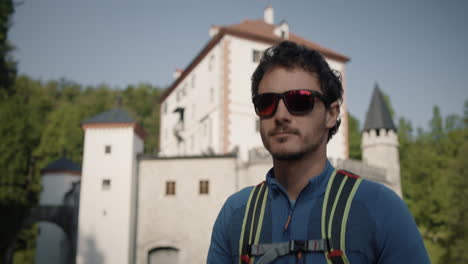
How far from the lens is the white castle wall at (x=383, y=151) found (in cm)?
2911

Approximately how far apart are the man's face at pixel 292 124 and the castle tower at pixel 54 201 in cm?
3160

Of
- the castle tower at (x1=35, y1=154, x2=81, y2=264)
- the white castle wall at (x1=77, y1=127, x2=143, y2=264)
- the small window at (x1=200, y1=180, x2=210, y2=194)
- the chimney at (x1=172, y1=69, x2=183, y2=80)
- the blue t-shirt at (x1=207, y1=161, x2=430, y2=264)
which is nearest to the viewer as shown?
the blue t-shirt at (x1=207, y1=161, x2=430, y2=264)

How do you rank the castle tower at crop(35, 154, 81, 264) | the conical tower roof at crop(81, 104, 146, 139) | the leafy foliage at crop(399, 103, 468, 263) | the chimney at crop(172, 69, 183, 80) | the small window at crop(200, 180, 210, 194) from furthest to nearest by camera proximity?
the chimney at crop(172, 69, 183, 80) < the castle tower at crop(35, 154, 81, 264) < the leafy foliage at crop(399, 103, 468, 263) < the conical tower roof at crop(81, 104, 146, 139) < the small window at crop(200, 180, 210, 194)

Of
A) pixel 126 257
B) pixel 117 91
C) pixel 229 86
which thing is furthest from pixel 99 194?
pixel 117 91

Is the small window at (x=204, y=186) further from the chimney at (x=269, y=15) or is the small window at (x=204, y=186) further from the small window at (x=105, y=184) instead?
the chimney at (x=269, y=15)

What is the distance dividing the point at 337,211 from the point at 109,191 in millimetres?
22729

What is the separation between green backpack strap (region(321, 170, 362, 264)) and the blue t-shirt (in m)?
0.02

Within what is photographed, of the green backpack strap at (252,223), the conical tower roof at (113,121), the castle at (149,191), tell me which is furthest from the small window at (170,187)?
the green backpack strap at (252,223)

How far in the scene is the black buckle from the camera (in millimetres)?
1617

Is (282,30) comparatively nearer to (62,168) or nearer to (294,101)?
(62,168)

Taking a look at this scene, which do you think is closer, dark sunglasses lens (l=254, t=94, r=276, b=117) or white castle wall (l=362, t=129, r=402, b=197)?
dark sunglasses lens (l=254, t=94, r=276, b=117)

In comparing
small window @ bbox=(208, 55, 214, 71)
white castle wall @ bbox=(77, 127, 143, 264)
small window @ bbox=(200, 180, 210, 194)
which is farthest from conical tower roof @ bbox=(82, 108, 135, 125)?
small window @ bbox=(208, 55, 214, 71)

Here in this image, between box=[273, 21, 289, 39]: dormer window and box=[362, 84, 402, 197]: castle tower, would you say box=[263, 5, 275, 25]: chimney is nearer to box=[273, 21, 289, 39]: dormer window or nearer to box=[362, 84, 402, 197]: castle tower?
box=[273, 21, 289, 39]: dormer window

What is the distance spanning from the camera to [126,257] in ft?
71.8
